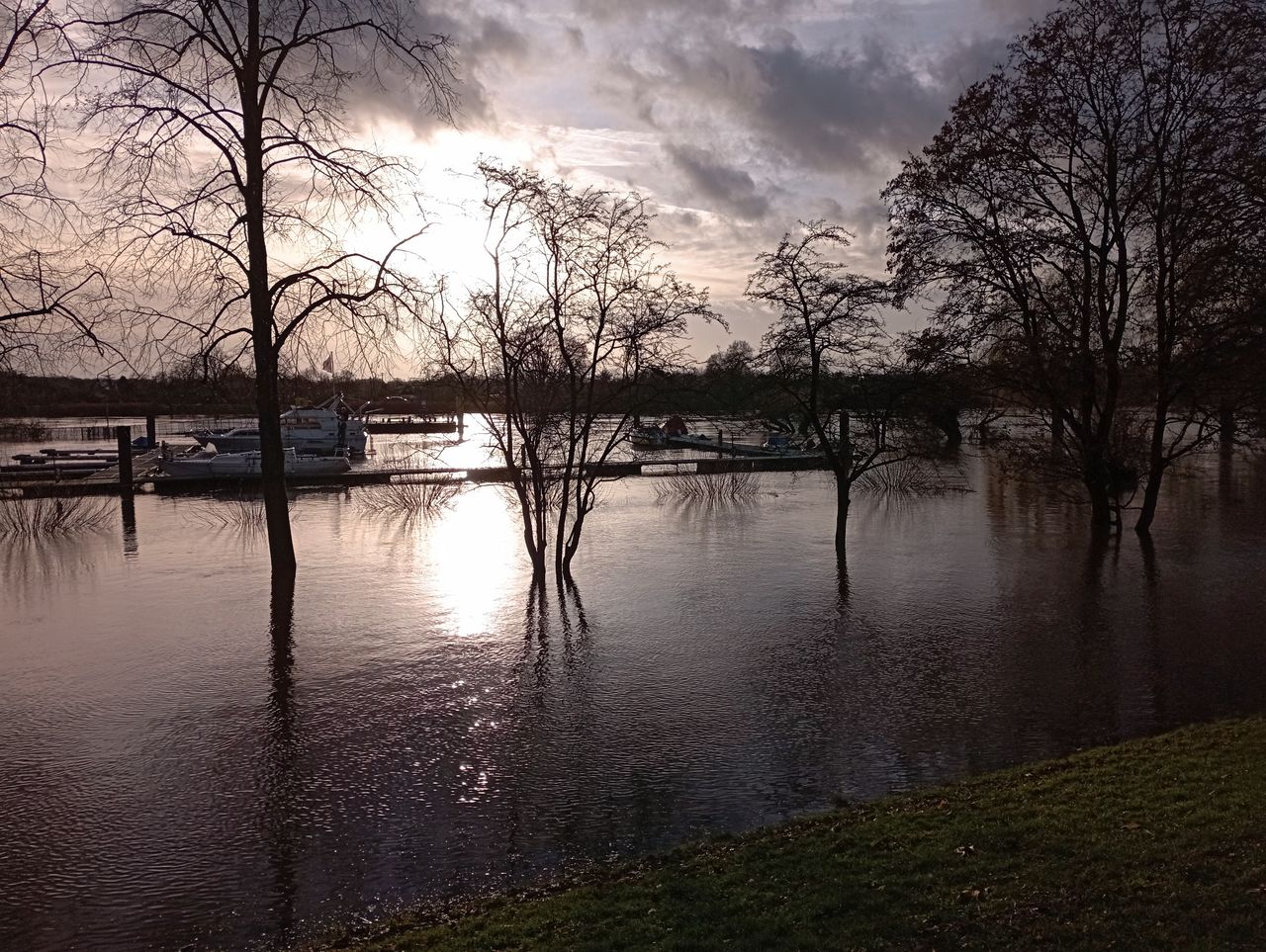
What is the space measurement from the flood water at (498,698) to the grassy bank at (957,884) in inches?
30.3

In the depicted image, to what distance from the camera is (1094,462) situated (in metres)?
21.8

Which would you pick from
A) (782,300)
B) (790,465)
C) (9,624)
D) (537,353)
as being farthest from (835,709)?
(790,465)

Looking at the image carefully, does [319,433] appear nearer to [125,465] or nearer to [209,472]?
[209,472]

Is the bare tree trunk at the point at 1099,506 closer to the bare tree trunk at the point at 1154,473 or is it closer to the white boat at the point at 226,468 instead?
the bare tree trunk at the point at 1154,473

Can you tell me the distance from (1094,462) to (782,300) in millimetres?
8894

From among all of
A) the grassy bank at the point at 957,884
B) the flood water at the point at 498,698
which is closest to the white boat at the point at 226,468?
the flood water at the point at 498,698

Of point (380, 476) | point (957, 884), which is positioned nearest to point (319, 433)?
point (380, 476)

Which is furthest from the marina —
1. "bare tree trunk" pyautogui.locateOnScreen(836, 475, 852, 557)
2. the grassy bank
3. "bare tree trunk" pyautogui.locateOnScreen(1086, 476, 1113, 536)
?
the grassy bank

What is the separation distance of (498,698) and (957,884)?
6.13 m

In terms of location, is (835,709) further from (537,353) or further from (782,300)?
(782,300)

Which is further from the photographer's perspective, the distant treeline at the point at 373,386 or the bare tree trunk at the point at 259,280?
the bare tree trunk at the point at 259,280

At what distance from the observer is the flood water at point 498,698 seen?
6508 mm

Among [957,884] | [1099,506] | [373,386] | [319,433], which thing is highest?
[373,386]

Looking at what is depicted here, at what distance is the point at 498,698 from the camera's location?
10.3 m
